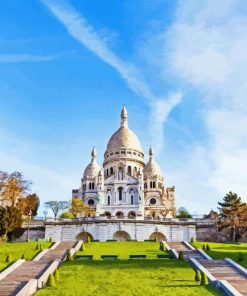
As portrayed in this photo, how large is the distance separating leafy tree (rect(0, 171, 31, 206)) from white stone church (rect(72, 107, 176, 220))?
24.9m

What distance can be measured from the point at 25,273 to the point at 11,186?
31425mm

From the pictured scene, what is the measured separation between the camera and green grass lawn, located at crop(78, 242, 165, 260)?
43.6 meters

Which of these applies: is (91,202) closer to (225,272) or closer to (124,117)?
(124,117)

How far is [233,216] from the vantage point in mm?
62281

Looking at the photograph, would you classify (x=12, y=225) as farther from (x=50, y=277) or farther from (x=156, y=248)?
(x=50, y=277)

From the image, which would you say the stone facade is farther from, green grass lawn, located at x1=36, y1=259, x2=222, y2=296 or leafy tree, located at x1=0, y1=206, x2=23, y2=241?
green grass lawn, located at x1=36, y1=259, x2=222, y2=296

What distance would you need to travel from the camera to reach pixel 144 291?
86.0 ft

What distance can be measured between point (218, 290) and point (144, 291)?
4.31 m

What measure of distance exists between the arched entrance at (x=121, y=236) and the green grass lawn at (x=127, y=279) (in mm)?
26573

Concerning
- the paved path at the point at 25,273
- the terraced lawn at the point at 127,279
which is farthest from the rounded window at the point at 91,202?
the terraced lawn at the point at 127,279

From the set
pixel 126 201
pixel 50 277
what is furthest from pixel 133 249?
pixel 126 201

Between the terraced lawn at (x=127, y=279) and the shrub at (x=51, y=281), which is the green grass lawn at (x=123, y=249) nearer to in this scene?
the terraced lawn at (x=127, y=279)

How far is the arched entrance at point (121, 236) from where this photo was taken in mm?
63562

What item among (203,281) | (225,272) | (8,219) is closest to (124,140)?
(8,219)
